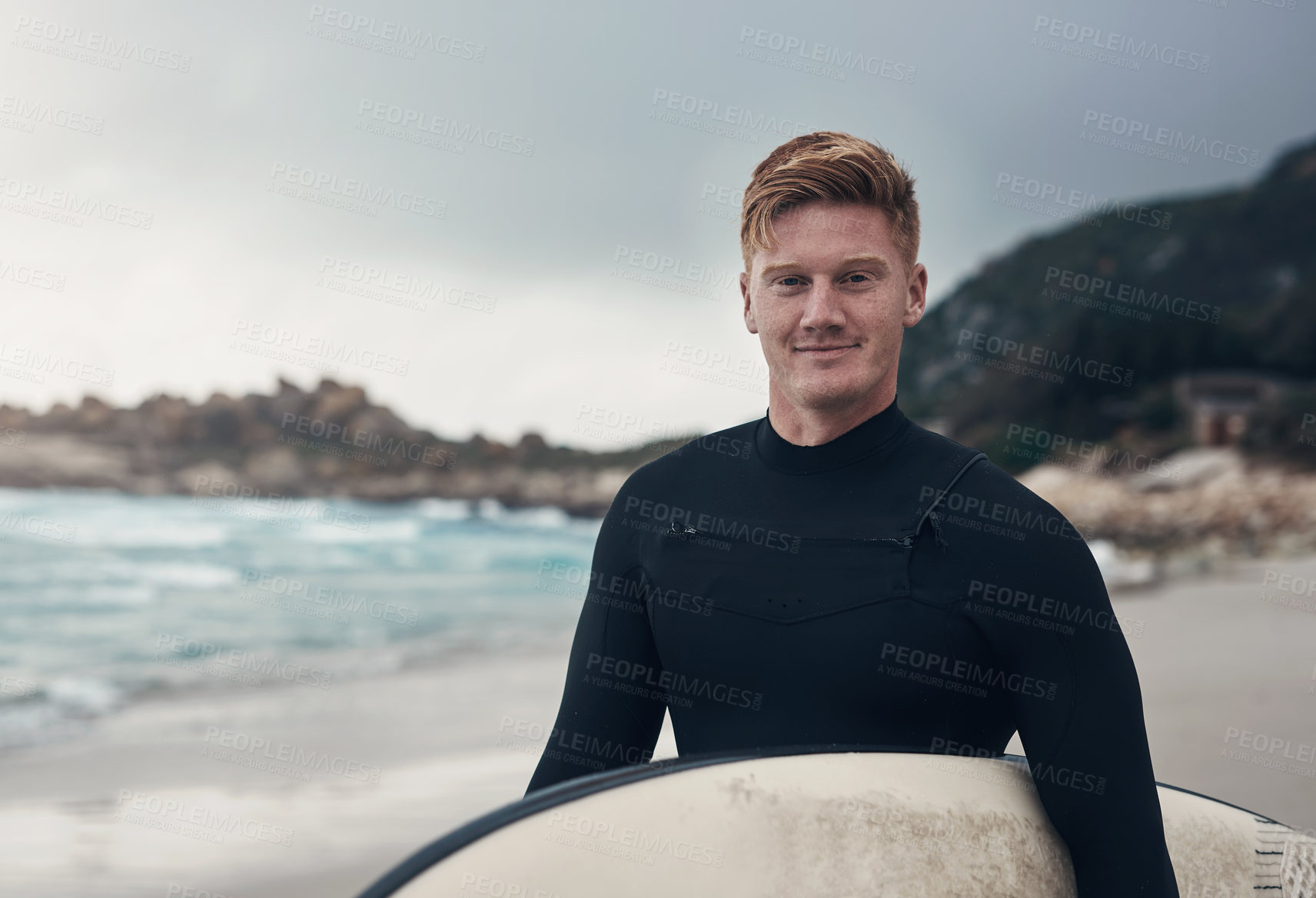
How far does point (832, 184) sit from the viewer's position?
4.03ft

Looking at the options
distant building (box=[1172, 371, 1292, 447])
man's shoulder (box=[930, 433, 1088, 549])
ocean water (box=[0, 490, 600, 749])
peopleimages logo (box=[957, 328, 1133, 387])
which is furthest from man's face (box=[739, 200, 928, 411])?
peopleimages logo (box=[957, 328, 1133, 387])

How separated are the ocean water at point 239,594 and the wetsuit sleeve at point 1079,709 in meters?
9.09

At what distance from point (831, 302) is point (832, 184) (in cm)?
16

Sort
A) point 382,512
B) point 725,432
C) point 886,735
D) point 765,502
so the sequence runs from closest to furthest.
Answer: point 886,735
point 765,502
point 725,432
point 382,512

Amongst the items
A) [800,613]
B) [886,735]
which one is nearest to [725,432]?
Answer: [800,613]

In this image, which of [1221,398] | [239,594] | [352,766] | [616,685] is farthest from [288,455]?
[616,685]

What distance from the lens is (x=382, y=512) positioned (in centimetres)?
3491

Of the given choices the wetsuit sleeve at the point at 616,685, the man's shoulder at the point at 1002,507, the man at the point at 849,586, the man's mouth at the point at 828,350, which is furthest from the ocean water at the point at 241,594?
the man's shoulder at the point at 1002,507

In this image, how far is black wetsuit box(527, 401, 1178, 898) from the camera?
1060 mm

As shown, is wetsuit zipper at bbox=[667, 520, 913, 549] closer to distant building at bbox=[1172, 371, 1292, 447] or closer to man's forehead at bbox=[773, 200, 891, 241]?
man's forehead at bbox=[773, 200, 891, 241]

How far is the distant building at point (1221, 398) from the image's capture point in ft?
85.3

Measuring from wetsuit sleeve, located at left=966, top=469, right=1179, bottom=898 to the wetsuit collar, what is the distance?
0.29 meters

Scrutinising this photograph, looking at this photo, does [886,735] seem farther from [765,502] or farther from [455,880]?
[455,880]

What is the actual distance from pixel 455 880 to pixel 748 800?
349 mm
